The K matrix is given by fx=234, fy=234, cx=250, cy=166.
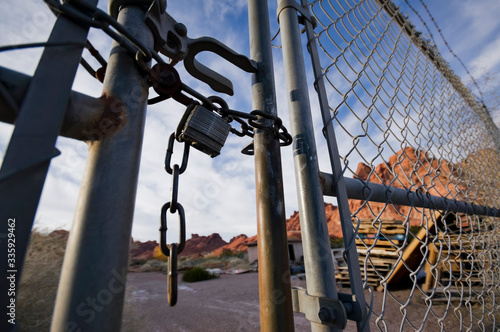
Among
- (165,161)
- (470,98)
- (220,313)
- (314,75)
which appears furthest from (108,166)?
(220,313)

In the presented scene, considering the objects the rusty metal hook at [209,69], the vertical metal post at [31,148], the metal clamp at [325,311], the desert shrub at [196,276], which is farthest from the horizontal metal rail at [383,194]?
the desert shrub at [196,276]

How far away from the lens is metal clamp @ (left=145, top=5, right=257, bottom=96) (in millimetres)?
566

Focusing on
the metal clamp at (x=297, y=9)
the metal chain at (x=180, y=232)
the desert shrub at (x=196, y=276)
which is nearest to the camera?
the metal chain at (x=180, y=232)

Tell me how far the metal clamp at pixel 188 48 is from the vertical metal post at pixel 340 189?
0.83 ft

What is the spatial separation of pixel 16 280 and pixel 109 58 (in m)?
0.42

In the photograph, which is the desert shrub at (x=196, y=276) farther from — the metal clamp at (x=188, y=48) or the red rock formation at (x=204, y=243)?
the red rock formation at (x=204, y=243)

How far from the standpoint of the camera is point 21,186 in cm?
32

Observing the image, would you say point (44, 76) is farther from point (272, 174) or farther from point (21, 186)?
point (272, 174)

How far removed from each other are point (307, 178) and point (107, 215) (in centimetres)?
50

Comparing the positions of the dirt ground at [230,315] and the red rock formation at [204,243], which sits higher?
the red rock formation at [204,243]

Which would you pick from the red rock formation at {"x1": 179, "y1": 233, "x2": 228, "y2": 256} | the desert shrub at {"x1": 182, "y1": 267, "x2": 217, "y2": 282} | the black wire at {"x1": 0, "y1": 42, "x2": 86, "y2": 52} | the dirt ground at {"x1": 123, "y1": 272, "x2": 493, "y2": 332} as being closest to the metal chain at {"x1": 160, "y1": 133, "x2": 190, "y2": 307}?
the black wire at {"x1": 0, "y1": 42, "x2": 86, "y2": 52}

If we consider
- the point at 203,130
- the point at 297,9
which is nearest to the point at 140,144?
the point at 203,130

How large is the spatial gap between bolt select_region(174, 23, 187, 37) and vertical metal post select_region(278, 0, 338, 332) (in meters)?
0.36

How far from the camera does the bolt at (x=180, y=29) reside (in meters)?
0.62
